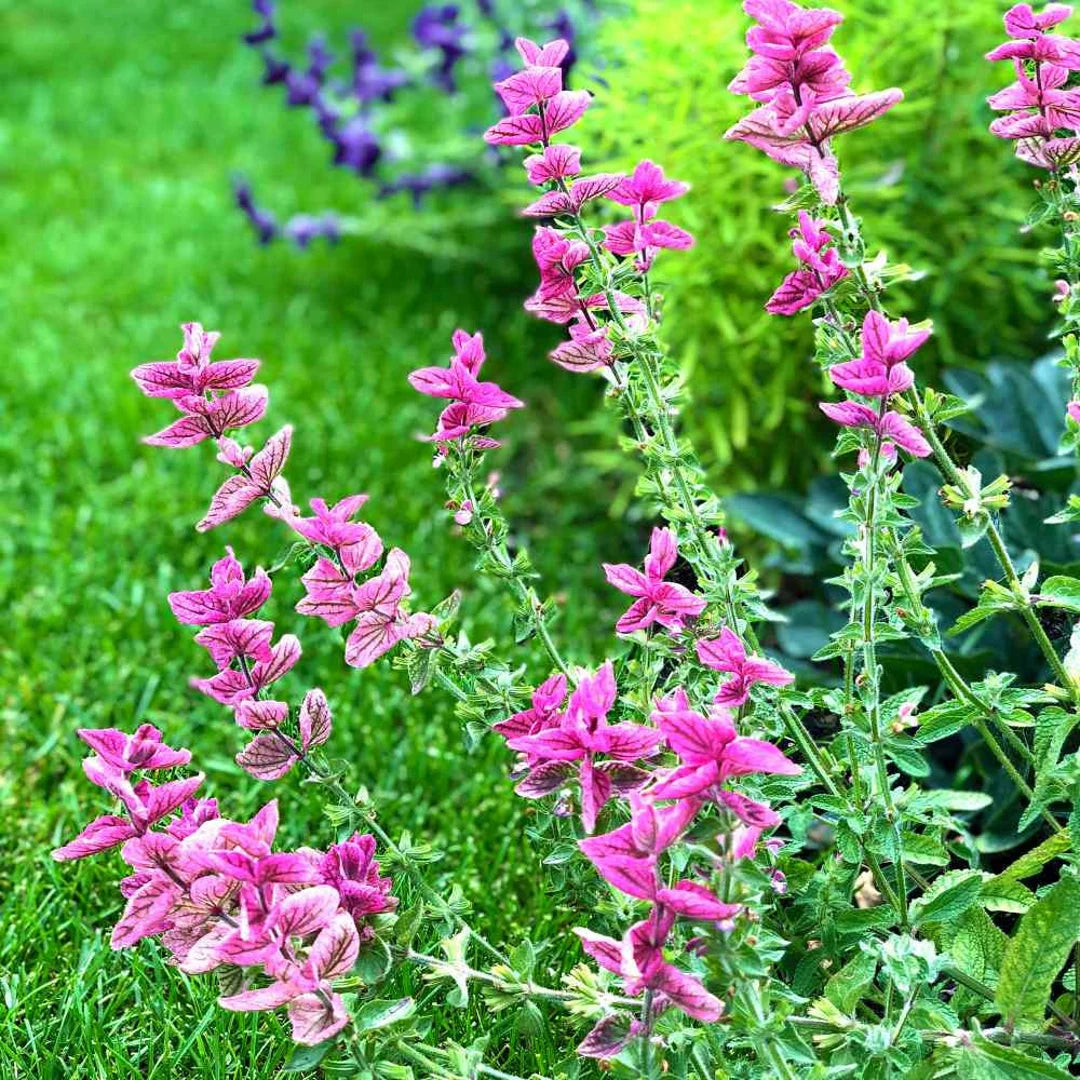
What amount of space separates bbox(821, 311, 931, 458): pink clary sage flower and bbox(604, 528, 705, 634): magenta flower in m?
0.22

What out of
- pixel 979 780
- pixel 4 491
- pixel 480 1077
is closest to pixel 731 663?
pixel 480 1077

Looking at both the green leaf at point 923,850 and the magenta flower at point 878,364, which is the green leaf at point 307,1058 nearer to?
the green leaf at point 923,850

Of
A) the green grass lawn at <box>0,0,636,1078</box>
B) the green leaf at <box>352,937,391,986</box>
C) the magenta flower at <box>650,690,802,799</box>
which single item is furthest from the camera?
the green grass lawn at <box>0,0,636,1078</box>

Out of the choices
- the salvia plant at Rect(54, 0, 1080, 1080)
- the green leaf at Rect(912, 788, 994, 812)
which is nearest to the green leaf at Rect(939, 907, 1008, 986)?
the salvia plant at Rect(54, 0, 1080, 1080)

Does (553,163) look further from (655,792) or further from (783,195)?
(783,195)

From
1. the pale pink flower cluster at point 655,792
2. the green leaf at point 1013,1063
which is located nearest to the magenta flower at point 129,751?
the pale pink flower cluster at point 655,792

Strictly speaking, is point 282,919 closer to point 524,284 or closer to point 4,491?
point 4,491

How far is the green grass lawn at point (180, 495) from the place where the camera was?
1.76 m

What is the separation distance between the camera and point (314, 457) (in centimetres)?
326

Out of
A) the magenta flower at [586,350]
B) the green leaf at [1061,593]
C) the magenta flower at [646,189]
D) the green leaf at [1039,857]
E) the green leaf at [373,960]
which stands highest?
the magenta flower at [646,189]

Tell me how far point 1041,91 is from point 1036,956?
0.87 m

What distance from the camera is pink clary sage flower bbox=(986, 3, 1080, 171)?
1.27 metres

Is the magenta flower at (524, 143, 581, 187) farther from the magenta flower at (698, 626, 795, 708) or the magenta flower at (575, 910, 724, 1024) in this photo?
the magenta flower at (575, 910, 724, 1024)

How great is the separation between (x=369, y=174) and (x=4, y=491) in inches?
66.8
